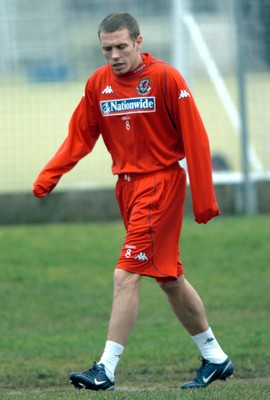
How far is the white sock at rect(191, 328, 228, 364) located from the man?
115 mm

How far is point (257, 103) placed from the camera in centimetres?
1486

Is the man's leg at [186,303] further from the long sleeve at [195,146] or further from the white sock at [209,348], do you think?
the long sleeve at [195,146]

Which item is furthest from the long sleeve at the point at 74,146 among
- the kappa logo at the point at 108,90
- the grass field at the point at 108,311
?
the grass field at the point at 108,311

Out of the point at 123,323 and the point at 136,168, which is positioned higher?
the point at 136,168

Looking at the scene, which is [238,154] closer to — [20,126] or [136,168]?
[20,126]

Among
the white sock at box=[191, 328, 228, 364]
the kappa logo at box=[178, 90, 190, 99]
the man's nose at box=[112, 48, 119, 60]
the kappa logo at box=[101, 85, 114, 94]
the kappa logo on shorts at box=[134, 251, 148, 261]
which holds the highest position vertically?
the man's nose at box=[112, 48, 119, 60]

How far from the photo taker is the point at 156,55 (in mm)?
14844

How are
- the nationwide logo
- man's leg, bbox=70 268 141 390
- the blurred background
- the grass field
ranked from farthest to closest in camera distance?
the blurred background
the grass field
the nationwide logo
man's leg, bbox=70 268 141 390

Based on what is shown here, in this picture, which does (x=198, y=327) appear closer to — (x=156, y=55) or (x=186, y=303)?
(x=186, y=303)

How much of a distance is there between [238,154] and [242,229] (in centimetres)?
171

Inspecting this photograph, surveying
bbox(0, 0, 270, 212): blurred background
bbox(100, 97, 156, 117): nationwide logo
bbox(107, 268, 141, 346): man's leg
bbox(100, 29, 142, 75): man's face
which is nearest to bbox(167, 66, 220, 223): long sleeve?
bbox(100, 97, 156, 117): nationwide logo

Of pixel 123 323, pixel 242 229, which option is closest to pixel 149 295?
pixel 242 229

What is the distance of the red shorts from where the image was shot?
6680 millimetres

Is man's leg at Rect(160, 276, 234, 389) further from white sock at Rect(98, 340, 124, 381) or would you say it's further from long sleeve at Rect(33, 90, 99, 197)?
long sleeve at Rect(33, 90, 99, 197)
